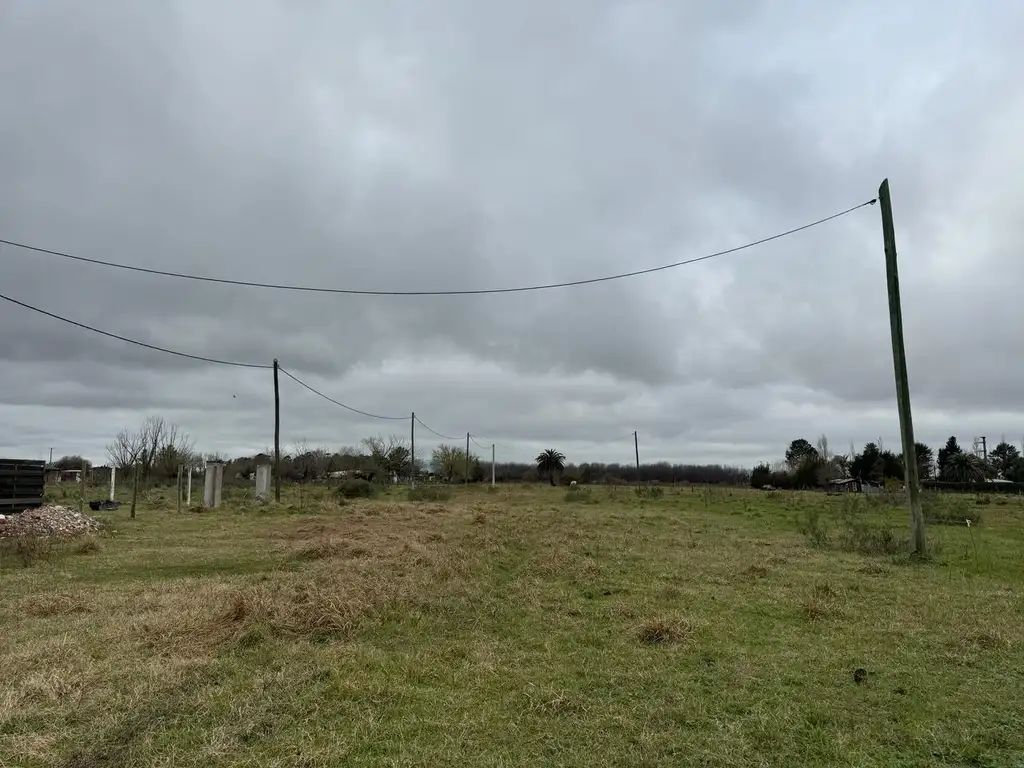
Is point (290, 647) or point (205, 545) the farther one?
point (205, 545)

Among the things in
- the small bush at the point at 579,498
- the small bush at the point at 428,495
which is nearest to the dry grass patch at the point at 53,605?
the small bush at the point at 428,495

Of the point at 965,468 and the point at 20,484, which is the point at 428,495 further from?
the point at 965,468

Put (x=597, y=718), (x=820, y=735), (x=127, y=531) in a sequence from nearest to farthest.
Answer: (x=820, y=735) < (x=597, y=718) < (x=127, y=531)

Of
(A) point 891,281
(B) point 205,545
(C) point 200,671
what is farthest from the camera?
(B) point 205,545

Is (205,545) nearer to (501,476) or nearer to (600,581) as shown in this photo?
(600,581)

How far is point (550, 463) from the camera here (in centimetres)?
8150

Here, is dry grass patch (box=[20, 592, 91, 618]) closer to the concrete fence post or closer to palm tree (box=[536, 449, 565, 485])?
the concrete fence post

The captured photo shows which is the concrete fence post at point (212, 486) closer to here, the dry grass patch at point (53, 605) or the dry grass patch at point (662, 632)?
the dry grass patch at point (53, 605)

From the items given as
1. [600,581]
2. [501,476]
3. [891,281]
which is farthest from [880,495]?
[501,476]

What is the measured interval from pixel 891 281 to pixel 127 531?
62.8ft

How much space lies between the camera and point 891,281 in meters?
12.2

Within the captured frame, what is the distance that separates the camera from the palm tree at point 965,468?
2541 inches

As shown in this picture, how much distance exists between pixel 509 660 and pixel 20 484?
17342mm

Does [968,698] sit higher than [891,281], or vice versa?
[891,281]
